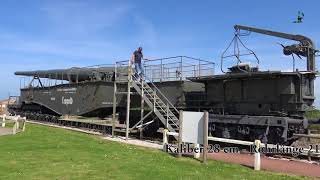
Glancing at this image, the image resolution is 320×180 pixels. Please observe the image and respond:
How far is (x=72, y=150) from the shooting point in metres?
15.0

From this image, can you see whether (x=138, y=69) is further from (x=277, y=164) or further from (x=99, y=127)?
(x=277, y=164)

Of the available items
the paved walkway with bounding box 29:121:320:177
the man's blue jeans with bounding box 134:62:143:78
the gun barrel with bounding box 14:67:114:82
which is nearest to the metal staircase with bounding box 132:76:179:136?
the man's blue jeans with bounding box 134:62:143:78

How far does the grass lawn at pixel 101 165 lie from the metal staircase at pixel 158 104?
13.3 ft

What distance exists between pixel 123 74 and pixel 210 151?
9.55 metres

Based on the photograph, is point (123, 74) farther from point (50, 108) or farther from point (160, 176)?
point (160, 176)

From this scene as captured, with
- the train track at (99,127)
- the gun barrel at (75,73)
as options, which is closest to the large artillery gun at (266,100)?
the train track at (99,127)

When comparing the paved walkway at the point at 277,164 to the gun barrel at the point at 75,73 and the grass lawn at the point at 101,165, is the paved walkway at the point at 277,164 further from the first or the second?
the gun barrel at the point at 75,73

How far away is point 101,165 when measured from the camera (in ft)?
39.1

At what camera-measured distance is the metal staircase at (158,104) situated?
20125 mm

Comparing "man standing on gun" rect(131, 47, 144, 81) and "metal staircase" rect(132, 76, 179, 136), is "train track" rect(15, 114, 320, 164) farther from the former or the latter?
"man standing on gun" rect(131, 47, 144, 81)

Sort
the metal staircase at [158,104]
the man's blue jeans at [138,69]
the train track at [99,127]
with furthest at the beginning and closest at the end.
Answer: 1. the man's blue jeans at [138,69]
2. the metal staircase at [158,104]
3. the train track at [99,127]

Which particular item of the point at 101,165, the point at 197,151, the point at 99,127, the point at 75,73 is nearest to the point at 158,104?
the point at 99,127

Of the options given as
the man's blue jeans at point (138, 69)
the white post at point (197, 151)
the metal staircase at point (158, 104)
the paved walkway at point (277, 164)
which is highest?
the man's blue jeans at point (138, 69)

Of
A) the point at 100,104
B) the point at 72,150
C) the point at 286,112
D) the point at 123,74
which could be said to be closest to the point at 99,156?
the point at 72,150
